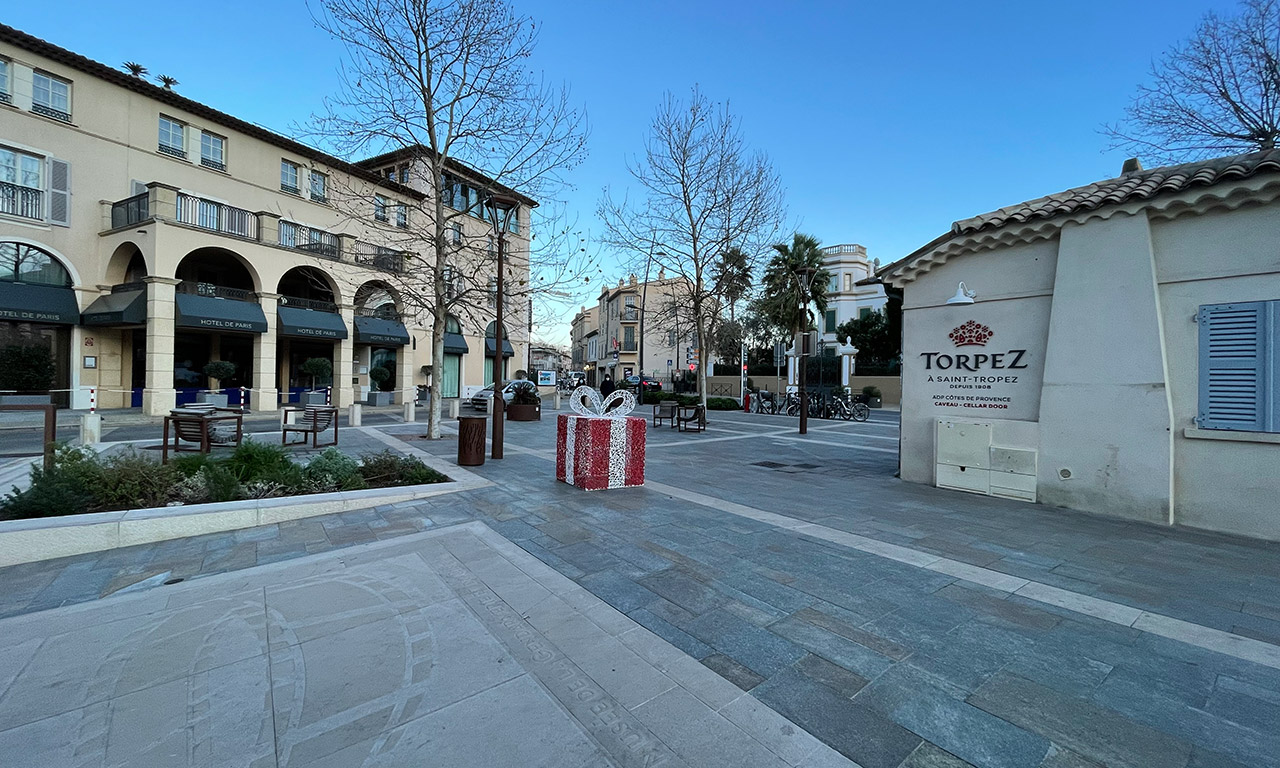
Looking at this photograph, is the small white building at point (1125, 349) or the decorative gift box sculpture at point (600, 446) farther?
the decorative gift box sculpture at point (600, 446)

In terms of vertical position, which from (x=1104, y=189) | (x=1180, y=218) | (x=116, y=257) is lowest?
(x=1180, y=218)

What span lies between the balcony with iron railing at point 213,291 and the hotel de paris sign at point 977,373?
903 inches

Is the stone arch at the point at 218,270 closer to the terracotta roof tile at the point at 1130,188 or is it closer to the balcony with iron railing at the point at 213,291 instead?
the balcony with iron railing at the point at 213,291

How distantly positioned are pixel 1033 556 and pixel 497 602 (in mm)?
4759

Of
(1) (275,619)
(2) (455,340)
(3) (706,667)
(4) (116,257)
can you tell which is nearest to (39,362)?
(4) (116,257)

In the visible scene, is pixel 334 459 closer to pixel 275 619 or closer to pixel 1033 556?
pixel 275 619

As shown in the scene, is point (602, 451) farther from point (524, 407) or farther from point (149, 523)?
point (524, 407)

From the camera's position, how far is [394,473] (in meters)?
7.26

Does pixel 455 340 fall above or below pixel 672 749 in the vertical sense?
above

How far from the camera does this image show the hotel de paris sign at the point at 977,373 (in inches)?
291

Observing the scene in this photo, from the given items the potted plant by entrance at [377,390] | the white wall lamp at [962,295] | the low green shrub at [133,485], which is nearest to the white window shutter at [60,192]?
the potted plant by entrance at [377,390]

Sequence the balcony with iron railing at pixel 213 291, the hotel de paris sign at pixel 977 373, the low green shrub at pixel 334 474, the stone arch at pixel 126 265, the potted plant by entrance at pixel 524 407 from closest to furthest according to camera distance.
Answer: the low green shrub at pixel 334 474
the hotel de paris sign at pixel 977 373
the stone arch at pixel 126 265
the potted plant by entrance at pixel 524 407
the balcony with iron railing at pixel 213 291

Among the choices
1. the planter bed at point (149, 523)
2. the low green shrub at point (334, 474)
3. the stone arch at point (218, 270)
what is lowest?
the planter bed at point (149, 523)

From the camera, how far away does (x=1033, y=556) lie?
4.80 m
